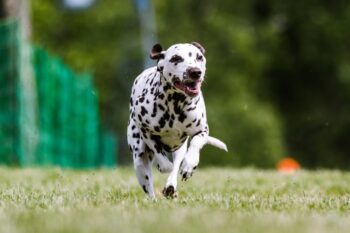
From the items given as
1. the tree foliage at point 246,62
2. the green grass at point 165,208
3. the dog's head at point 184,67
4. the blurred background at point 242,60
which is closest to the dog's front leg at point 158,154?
the green grass at point 165,208

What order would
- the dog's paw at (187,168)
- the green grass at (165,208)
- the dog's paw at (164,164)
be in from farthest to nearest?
the dog's paw at (164,164), the dog's paw at (187,168), the green grass at (165,208)

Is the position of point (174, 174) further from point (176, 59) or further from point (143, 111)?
point (176, 59)

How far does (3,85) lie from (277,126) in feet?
77.6

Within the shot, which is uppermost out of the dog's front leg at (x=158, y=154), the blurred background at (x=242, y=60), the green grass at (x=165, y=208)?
the blurred background at (x=242, y=60)

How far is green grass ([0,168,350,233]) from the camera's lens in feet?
18.9

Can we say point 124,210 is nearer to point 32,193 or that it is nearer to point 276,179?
point 32,193

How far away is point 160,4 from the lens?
4444 cm

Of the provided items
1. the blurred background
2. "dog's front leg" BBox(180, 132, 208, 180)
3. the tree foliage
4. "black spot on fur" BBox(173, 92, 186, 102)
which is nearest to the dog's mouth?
"black spot on fur" BBox(173, 92, 186, 102)

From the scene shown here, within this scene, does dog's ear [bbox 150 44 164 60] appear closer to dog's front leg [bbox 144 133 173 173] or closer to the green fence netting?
dog's front leg [bbox 144 133 173 173]

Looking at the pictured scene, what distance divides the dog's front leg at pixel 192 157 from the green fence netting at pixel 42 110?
971cm

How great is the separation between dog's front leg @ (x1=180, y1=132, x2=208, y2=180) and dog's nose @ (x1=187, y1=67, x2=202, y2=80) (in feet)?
1.71

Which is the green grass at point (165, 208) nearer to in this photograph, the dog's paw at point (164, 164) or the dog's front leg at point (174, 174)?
the dog's front leg at point (174, 174)

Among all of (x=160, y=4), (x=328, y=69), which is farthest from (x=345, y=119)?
(x=160, y=4)

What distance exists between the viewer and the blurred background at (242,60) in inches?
1553
